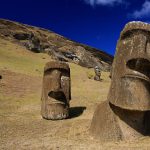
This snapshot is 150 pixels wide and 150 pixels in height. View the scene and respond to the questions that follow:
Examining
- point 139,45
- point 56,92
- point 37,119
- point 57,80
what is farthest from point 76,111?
point 139,45

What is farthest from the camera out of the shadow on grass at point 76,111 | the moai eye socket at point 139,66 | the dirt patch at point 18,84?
the dirt patch at point 18,84

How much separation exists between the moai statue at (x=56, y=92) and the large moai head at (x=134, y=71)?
4.44 meters

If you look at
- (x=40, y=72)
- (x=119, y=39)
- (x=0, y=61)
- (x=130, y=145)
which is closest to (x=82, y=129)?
(x=130, y=145)

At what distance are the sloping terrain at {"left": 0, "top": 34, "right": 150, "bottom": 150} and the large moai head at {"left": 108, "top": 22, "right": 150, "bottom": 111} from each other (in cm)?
105

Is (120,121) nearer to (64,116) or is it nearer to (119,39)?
(119,39)

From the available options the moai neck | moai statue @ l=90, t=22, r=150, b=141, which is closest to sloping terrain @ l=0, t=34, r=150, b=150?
the moai neck

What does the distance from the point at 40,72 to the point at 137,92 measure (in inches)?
874

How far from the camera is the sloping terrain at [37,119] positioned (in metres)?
8.95

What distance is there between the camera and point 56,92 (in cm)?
1345

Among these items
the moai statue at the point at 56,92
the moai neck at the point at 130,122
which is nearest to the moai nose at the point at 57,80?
the moai statue at the point at 56,92

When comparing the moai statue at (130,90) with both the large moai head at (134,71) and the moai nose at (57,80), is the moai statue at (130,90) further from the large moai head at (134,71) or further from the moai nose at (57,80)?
the moai nose at (57,80)

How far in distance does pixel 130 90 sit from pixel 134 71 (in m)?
0.50

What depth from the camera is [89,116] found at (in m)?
13.3

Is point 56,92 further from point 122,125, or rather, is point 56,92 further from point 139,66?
point 139,66
